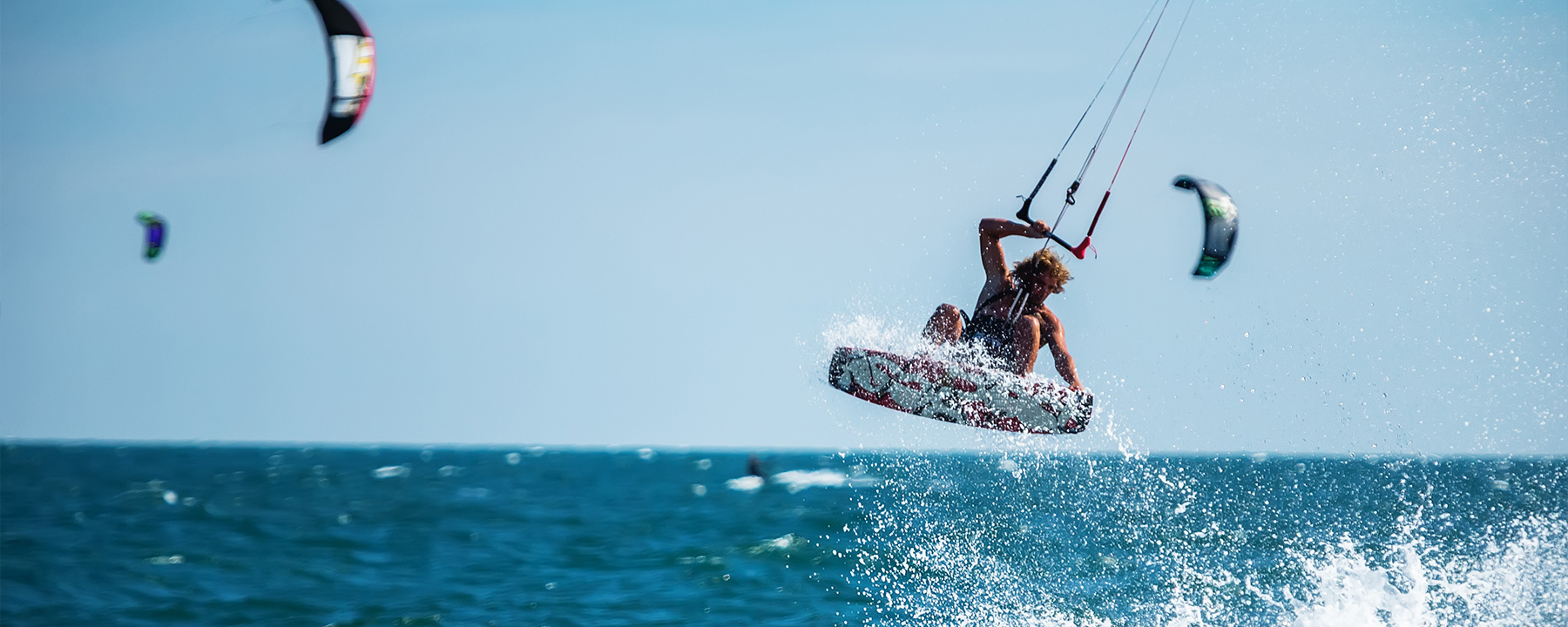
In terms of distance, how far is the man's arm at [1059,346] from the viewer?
9.66 meters

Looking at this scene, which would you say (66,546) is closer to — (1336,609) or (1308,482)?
(1336,609)

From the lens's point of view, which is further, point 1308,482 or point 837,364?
point 1308,482

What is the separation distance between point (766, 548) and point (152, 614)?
905 centimetres

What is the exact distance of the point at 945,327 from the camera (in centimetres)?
979

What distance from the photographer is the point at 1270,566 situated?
19.8m

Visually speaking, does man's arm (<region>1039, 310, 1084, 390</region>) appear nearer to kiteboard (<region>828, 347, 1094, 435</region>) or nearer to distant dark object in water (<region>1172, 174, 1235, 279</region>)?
kiteboard (<region>828, 347, 1094, 435</region>)

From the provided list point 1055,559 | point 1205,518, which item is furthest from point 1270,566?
point 1205,518

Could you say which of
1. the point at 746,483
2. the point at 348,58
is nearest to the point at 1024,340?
the point at 348,58

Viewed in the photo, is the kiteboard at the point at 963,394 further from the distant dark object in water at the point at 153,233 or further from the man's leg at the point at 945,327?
the distant dark object in water at the point at 153,233

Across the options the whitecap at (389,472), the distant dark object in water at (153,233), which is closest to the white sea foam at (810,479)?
the whitecap at (389,472)

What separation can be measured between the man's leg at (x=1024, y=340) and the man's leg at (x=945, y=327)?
0.42 metres

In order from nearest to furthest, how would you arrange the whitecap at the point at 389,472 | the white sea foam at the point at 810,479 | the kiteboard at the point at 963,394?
the kiteboard at the point at 963,394 < the white sea foam at the point at 810,479 < the whitecap at the point at 389,472

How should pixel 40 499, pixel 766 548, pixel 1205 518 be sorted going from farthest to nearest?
pixel 40 499 → pixel 1205 518 → pixel 766 548

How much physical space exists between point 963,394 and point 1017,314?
688 mm
